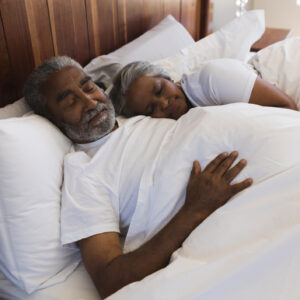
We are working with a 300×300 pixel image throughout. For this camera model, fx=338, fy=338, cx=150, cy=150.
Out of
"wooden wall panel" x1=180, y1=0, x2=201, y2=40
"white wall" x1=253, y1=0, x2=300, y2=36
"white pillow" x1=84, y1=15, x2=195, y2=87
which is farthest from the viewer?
"white wall" x1=253, y1=0, x2=300, y2=36

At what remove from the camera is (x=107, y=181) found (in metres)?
0.96

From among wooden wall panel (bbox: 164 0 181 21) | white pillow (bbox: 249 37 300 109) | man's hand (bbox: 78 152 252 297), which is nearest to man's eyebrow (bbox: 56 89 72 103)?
man's hand (bbox: 78 152 252 297)

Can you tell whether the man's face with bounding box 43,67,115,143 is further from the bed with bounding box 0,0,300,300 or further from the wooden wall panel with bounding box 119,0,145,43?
the wooden wall panel with bounding box 119,0,145,43

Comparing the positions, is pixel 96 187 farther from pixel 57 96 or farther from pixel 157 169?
pixel 57 96

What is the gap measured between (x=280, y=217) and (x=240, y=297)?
0.19 meters

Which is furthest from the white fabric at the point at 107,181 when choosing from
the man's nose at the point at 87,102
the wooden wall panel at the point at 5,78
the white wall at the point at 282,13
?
the white wall at the point at 282,13

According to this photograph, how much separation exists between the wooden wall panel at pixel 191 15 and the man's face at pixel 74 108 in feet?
4.49

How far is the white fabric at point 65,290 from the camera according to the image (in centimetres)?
80

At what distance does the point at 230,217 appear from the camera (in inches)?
29.6

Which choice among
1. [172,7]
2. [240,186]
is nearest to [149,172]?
[240,186]

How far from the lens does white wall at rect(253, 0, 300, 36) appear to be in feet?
10.7

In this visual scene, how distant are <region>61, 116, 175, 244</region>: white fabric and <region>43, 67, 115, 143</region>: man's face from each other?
53mm

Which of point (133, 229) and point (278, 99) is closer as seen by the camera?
point (133, 229)

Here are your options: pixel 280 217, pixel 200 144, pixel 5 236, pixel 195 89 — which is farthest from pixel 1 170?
pixel 195 89
